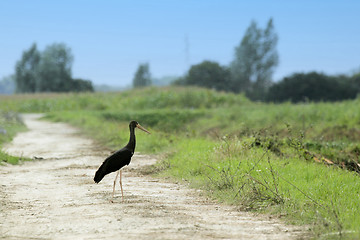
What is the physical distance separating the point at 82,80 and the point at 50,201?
161ft

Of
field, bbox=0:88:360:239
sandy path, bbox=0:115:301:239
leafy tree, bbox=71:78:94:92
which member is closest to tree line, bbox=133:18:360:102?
leafy tree, bbox=71:78:94:92

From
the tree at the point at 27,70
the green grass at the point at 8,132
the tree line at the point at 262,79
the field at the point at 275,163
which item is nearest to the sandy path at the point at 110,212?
the field at the point at 275,163

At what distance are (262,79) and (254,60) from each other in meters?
3.03

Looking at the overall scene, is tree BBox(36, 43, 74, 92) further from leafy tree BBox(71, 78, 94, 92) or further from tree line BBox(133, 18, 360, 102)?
tree line BBox(133, 18, 360, 102)

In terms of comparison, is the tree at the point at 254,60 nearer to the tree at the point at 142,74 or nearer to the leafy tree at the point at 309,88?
the leafy tree at the point at 309,88

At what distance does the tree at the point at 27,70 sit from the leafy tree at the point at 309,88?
43.5m

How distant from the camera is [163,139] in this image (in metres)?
15.6

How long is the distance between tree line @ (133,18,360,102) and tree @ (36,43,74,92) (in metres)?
14.5

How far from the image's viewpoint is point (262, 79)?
198ft

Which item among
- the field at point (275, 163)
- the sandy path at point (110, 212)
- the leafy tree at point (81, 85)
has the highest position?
the leafy tree at point (81, 85)

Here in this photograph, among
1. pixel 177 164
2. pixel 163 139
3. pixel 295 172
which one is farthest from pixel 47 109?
pixel 295 172

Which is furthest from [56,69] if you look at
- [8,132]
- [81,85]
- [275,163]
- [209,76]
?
[275,163]

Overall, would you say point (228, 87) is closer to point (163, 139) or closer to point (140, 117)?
point (140, 117)

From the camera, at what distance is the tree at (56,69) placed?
189 feet
